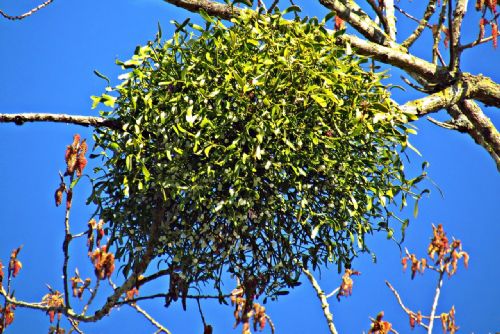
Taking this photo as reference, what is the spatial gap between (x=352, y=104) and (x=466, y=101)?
110 centimetres

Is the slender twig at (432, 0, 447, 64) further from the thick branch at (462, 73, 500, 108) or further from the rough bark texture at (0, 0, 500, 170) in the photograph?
the thick branch at (462, 73, 500, 108)

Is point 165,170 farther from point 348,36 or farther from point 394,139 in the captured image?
point 348,36

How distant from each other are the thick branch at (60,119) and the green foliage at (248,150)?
1.6 inches

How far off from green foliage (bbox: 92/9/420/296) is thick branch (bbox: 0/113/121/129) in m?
0.04

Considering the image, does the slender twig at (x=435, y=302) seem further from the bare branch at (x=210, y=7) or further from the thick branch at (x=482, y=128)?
the bare branch at (x=210, y=7)

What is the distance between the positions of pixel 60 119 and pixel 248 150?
767mm

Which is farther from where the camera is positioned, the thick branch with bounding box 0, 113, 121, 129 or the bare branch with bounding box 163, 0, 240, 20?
the bare branch with bounding box 163, 0, 240, 20

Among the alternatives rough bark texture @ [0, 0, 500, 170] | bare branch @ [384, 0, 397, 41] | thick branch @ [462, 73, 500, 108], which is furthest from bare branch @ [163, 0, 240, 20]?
thick branch @ [462, 73, 500, 108]

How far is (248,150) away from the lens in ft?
8.89

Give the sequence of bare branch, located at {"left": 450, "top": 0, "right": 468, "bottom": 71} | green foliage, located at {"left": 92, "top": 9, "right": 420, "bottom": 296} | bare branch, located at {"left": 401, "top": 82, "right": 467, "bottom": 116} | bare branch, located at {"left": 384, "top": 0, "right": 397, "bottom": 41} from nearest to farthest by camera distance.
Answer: green foliage, located at {"left": 92, "top": 9, "right": 420, "bottom": 296}
bare branch, located at {"left": 401, "top": 82, "right": 467, "bottom": 116}
bare branch, located at {"left": 450, "top": 0, "right": 468, "bottom": 71}
bare branch, located at {"left": 384, "top": 0, "right": 397, "bottom": 41}

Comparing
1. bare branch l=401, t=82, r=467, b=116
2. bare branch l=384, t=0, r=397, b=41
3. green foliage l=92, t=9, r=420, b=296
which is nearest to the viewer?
green foliage l=92, t=9, r=420, b=296

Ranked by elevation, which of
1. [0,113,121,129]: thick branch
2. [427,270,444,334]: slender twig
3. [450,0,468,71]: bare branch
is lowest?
[427,270,444,334]: slender twig

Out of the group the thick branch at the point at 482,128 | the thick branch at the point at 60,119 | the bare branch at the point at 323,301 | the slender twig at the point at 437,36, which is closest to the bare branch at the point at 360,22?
the slender twig at the point at 437,36

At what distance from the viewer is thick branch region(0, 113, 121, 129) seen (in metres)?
2.82
